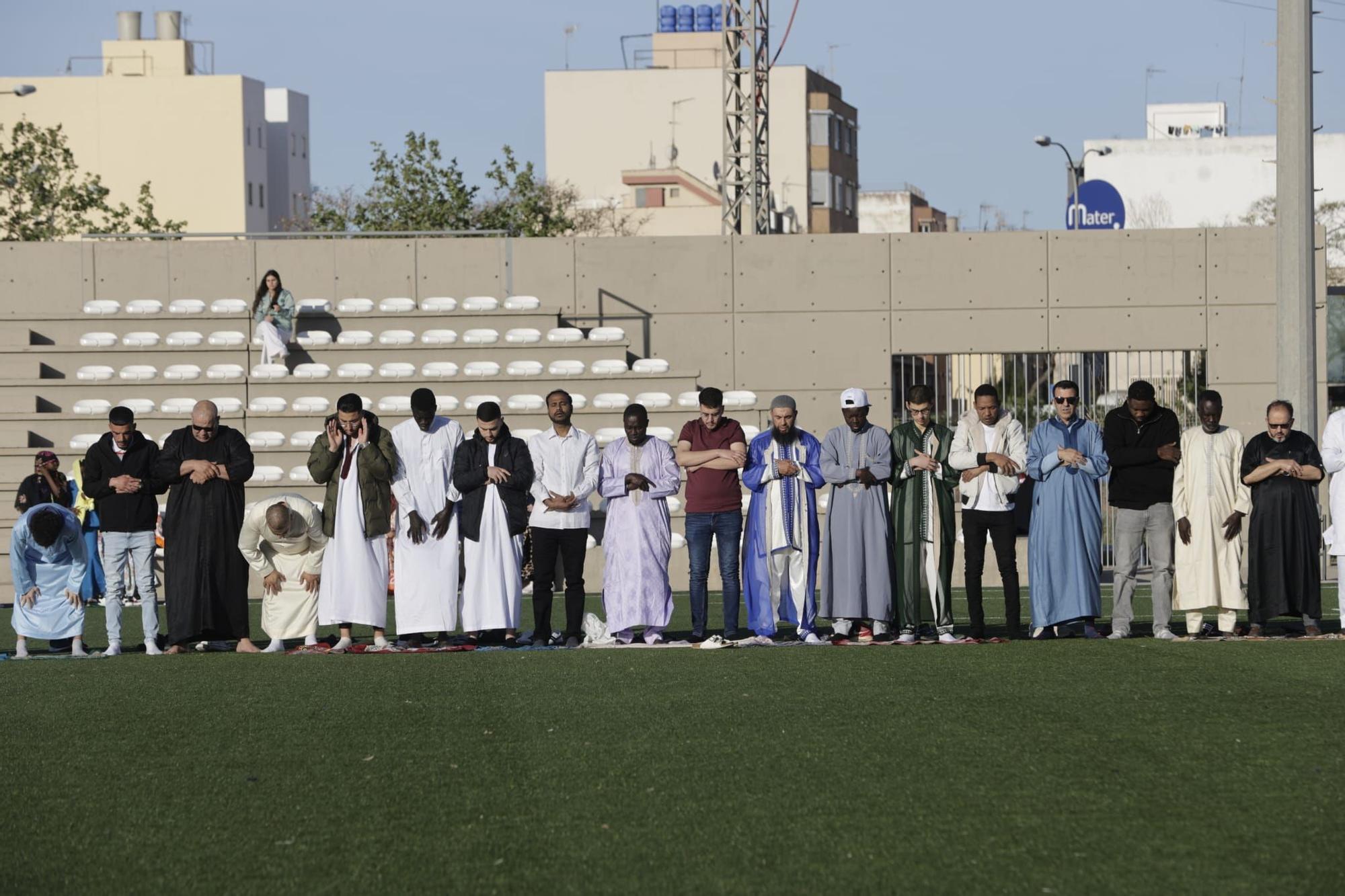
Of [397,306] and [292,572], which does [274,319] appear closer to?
[397,306]

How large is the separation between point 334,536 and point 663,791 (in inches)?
262

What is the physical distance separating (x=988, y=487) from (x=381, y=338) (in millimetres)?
17341

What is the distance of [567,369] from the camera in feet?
91.7

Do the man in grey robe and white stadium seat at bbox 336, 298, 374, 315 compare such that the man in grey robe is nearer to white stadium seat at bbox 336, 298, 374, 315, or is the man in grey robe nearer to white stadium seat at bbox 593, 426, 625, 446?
white stadium seat at bbox 593, 426, 625, 446

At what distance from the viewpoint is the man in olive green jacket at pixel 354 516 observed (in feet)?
44.1

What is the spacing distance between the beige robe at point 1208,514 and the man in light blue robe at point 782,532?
2.61 meters

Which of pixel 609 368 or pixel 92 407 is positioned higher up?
pixel 609 368

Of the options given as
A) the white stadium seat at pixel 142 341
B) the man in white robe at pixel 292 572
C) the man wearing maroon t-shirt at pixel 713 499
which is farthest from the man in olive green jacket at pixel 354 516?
the white stadium seat at pixel 142 341

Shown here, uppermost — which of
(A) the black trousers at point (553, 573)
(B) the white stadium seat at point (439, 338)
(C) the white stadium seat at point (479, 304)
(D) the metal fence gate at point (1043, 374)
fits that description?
(C) the white stadium seat at point (479, 304)

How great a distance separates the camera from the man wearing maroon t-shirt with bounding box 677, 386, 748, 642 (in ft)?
43.9

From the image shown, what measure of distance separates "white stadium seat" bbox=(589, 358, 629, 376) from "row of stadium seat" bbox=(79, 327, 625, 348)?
1011 millimetres

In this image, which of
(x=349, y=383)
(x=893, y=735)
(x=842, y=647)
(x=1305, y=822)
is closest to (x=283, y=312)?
(x=349, y=383)

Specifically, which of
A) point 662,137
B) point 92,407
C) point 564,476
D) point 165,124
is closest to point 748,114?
point 92,407

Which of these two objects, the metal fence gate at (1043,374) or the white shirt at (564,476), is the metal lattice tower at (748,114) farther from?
the white shirt at (564,476)
